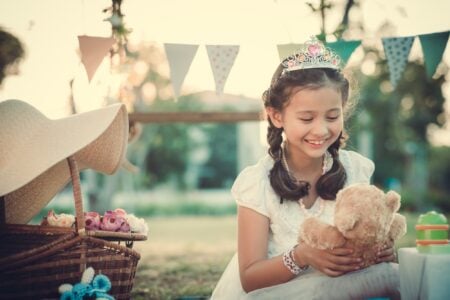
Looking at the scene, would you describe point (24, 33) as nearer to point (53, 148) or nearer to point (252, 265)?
point (53, 148)

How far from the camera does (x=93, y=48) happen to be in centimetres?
413

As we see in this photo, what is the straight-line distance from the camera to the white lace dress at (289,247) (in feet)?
7.70

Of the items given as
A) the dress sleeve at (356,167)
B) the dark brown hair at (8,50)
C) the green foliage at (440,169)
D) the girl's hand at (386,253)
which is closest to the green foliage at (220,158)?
the green foliage at (440,169)

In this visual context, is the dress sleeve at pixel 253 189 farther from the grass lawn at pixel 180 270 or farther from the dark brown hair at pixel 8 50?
the dark brown hair at pixel 8 50

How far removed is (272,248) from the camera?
111 inches

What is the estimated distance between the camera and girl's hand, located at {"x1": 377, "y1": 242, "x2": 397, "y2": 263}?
2.30 m

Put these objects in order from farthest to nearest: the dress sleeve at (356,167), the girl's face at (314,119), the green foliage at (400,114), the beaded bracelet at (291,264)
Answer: the green foliage at (400,114) → the dress sleeve at (356,167) → the girl's face at (314,119) → the beaded bracelet at (291,264)

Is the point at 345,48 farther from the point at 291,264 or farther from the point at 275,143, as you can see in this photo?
the point at 291,264

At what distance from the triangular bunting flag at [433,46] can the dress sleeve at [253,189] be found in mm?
1877

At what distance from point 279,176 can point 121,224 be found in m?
0.76

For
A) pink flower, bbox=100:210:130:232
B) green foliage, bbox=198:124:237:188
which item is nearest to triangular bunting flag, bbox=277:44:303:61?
pink flower, bbox=100:210:130:232

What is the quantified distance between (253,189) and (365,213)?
79cm

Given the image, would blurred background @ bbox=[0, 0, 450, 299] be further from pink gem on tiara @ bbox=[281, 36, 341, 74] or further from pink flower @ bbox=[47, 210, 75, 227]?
pink flower @ bbox=[47, 210, 75, 227]

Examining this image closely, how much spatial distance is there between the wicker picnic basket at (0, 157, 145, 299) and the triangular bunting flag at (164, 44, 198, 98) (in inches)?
67.5
